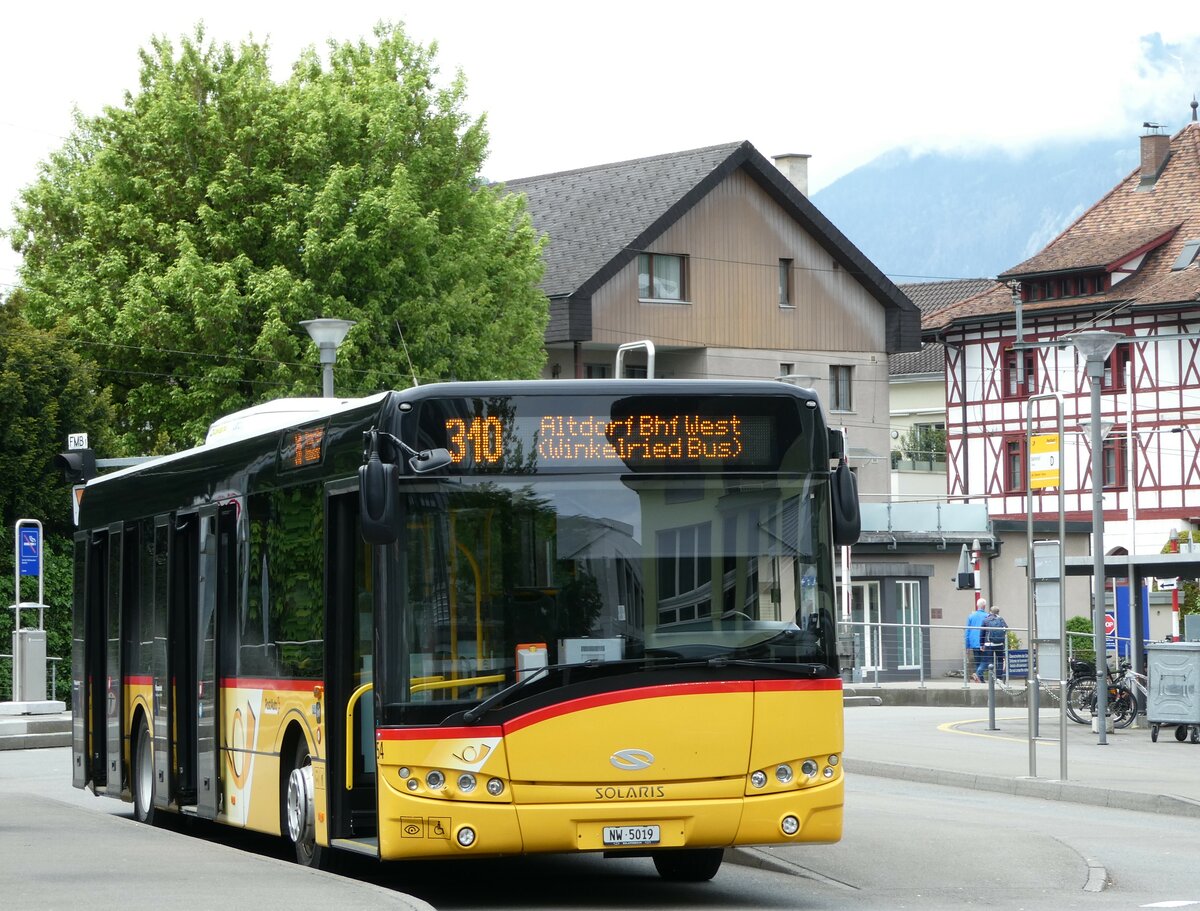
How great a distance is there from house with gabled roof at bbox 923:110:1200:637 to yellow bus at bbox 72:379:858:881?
5453 centimetres

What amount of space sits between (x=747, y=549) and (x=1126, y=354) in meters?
60.9

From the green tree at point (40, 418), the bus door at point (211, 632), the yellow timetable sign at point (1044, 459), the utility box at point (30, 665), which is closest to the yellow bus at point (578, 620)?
the bus door at point (211, 632)

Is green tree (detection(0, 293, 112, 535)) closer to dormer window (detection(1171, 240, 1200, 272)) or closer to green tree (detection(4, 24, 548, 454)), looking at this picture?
green tree (detection(4, 24, 548, 454))

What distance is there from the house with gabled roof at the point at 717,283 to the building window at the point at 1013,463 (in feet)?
28.4

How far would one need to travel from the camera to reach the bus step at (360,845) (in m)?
11.7

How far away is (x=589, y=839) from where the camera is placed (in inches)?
448

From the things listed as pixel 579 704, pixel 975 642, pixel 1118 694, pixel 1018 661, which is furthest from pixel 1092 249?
pixel 579 704

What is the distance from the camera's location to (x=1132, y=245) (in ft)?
241

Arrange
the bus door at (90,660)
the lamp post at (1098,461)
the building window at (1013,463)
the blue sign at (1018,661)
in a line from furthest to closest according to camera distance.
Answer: the building window at (1013,463)
the blue sign at (1018,661)
the lamp post at (1098,461)
the bus door at (90,660)

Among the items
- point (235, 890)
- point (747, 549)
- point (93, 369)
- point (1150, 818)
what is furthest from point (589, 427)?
point (93, 369)

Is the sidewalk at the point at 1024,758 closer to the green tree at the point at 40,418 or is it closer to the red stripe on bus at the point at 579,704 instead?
the red stripe on bus at the point at 579,704

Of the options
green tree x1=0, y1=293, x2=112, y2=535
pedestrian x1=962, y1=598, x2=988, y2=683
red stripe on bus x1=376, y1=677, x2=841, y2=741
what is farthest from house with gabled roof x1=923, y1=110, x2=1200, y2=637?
red stripe on bus x1=376, y1=677, x2=841, y2=741

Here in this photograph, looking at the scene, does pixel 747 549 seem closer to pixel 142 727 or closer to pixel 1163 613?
pixel 142 727

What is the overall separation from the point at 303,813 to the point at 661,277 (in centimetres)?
4670
